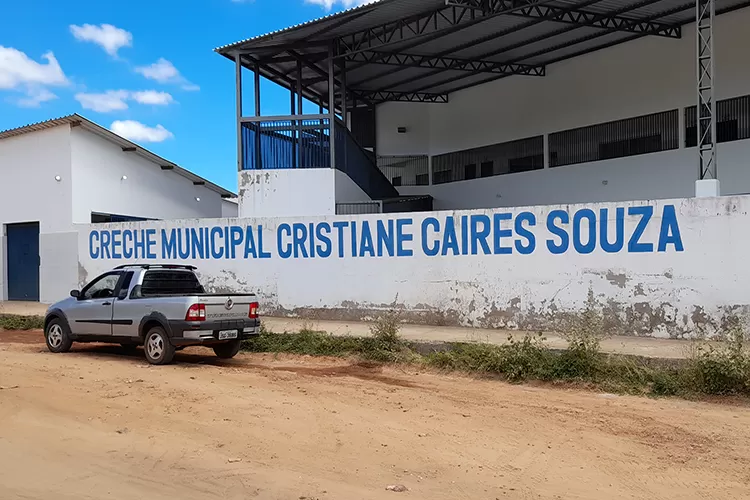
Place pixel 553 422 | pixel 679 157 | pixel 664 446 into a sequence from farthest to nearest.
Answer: pixel 679 157 → pixel 553 422 → pixel 664 446

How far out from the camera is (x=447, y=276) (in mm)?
13328

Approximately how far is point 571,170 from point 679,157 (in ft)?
Answer: 12.2

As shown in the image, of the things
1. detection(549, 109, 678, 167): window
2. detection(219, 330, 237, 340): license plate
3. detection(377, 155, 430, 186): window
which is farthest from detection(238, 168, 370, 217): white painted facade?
detection(219, 330, 237, 340): license plate

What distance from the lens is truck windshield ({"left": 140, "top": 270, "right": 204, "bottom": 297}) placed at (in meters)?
Result: 11.0

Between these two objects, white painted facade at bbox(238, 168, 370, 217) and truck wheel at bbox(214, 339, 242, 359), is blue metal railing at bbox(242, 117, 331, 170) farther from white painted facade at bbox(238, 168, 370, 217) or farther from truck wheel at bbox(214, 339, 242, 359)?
truck wheel at bbox(214, 339, 242, 359)

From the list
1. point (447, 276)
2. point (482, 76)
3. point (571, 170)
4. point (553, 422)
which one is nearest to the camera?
point (553, 422)

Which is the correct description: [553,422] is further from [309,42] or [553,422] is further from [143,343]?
[309,42]

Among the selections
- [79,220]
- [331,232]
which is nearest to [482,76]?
[331,232]

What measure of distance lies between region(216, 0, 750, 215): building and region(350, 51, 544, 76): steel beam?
0.24 feet

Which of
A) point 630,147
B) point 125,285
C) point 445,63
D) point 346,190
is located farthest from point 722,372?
point 445,63

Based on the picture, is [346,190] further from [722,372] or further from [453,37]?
[722,372]

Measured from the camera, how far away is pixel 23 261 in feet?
68.3

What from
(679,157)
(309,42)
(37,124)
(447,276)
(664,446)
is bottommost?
(664,446)

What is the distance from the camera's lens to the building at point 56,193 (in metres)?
19.5
